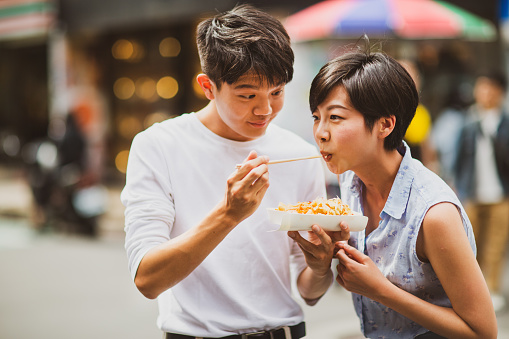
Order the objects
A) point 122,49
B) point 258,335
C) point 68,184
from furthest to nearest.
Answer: point 122,49, point 68,184, point 258,335

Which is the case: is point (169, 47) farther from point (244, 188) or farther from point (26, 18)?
point (244, 188)

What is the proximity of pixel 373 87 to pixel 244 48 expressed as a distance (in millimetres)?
464

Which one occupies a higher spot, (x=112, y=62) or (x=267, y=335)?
(x=112, y=62)

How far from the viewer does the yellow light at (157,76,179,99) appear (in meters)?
13.6

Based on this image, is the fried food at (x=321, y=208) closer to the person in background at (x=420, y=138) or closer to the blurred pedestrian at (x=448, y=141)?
the person in background at (x=420, y=138)

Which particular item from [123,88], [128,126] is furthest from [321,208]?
[123,88]

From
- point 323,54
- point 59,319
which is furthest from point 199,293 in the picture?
point 323,54

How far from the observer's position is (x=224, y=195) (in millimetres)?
2021

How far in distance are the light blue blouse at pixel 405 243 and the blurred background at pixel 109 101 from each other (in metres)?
0.59

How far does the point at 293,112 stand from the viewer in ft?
26.2

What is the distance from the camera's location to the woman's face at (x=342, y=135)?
2025 mm

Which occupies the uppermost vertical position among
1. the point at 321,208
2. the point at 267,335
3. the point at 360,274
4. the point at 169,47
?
the point at 169,47

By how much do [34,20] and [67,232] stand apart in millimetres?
5663

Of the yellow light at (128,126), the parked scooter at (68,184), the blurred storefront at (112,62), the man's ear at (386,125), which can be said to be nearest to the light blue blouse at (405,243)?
the man's ear at (386,125)
